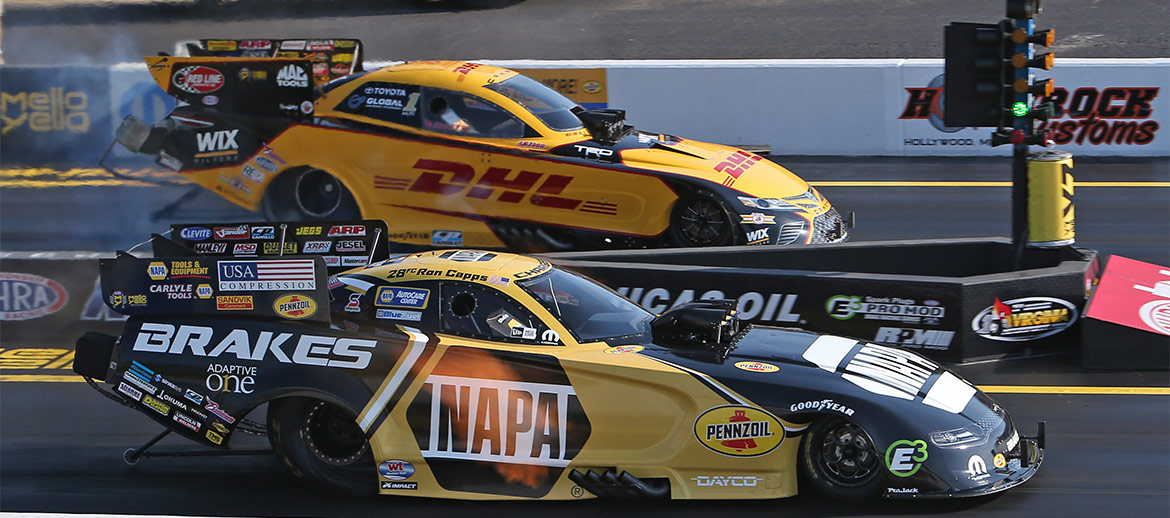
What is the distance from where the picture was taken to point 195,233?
8.30 metres

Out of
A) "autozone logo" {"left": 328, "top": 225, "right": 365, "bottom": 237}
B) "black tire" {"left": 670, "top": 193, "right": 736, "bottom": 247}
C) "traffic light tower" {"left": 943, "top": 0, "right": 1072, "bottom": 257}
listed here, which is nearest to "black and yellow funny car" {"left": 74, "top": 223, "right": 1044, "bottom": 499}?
"autozone logo" {"left": 328, "top": 225, "right": 365, "bottom": 237}

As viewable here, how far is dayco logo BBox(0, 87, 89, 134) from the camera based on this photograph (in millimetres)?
14836

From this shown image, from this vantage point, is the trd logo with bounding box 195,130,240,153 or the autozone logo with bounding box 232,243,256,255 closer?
the autozone logo with bounding box 232,243,256,255

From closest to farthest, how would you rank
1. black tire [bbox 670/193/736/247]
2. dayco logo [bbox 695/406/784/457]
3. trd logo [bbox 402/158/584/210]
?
dayco logo [bbox 695/406/784/457] < black tire [bbox 670/193/736/247] < trd logo [bbox 402/158/584/210]

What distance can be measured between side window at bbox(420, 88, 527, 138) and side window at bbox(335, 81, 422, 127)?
0.10m

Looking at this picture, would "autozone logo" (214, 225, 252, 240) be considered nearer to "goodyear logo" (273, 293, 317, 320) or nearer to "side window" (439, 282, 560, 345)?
"goodyear logo" (273, 293, 317, 320)

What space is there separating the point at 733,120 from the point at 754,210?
188 inches

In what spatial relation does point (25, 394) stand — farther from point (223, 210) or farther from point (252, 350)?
point (223, 210)

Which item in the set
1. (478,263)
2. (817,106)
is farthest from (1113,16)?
(478,263)

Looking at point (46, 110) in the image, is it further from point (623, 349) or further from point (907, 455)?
point (907, 455)

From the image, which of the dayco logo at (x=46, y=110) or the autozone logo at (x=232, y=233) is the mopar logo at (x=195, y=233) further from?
the dayco logo at (x=46, y=110)

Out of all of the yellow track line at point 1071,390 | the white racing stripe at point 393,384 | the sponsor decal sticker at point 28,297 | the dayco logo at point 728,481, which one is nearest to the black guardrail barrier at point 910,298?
the yellow track line at point 1071,390

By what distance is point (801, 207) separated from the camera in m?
11.0

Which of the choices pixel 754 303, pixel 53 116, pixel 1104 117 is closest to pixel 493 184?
pixel 754 303
